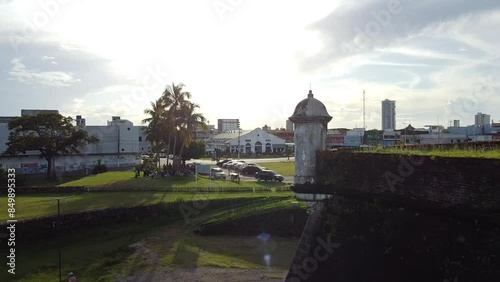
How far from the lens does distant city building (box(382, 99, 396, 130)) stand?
104988 mm

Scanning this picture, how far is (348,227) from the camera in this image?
29.6 feet

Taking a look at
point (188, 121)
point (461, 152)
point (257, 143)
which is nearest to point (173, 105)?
point (188, 121)

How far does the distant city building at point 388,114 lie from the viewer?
10499 centimetres

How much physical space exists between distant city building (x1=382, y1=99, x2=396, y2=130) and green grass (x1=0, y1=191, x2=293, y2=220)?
82017 millimetres

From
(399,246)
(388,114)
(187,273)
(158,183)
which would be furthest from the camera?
(388,114)

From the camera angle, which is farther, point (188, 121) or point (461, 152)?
point (188, 121)

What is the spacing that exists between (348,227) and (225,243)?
13.9 m

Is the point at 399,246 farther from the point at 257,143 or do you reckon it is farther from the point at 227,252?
the point at 257,143

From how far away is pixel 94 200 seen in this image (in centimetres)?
2759

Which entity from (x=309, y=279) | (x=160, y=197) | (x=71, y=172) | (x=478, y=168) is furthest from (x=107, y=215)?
(x=71, y=172)

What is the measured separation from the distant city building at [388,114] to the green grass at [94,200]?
8202 cm

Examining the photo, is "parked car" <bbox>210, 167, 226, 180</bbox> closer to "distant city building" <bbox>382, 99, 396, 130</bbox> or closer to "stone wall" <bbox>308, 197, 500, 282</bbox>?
"stone wall" <bbox>308, 197, 500, 282</bbox>

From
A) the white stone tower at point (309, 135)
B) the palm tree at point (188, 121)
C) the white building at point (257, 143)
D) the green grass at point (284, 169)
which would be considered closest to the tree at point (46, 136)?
the palm tree at point (188, 121)

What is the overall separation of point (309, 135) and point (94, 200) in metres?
21.5
